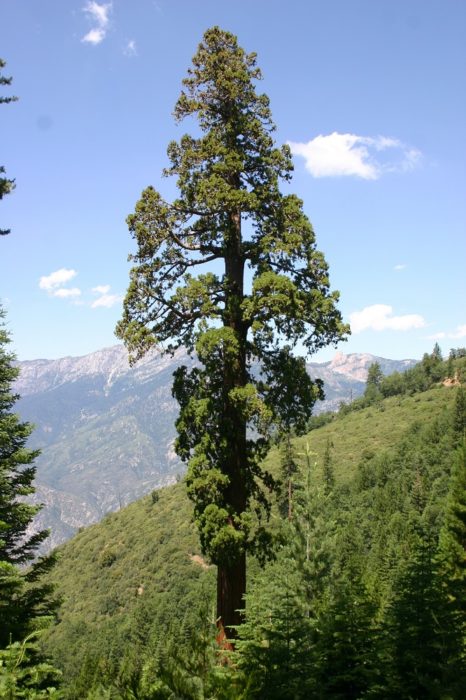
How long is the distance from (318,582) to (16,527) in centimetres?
1189

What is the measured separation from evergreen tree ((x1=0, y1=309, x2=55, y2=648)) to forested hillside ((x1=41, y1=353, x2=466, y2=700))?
4.43ft

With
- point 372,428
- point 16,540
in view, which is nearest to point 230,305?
point 16,540

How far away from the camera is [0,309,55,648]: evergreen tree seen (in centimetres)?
1445

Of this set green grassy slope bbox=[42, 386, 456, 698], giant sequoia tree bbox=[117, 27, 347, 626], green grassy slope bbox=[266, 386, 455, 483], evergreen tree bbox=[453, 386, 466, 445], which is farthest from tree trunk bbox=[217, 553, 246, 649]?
green grassy slope bbox=[266, 386, 455, 483]

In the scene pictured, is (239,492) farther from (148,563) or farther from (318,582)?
(148,563)

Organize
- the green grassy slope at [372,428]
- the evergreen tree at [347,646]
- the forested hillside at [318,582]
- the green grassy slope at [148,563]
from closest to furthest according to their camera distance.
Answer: the forested hillside at [318,582] → the evergreen tree at [347,646] → the green grassy slope at [148,563] → the green grassy slope at [372,428]

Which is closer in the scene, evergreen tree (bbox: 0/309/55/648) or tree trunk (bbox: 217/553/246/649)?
tree trunk (bbox: 217/553/246/649)

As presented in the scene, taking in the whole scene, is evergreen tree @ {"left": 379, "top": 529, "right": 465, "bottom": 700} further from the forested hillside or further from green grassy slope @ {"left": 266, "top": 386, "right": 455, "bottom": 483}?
green grassy slope @ {"left": 266, "top": 386, "right": 455, "bottom": 483}

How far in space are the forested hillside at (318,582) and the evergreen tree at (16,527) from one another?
1.35 metres

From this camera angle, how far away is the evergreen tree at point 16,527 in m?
14.5

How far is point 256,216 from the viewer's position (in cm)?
1412

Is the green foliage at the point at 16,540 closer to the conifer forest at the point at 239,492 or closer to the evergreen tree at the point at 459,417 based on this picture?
the conifer forest at the point at 239,492

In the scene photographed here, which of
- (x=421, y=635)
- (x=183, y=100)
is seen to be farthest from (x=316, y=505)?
(x=183, y=100)

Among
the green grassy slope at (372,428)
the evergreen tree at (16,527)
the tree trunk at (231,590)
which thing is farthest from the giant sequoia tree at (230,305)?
the green grassy slope at (372,428)
